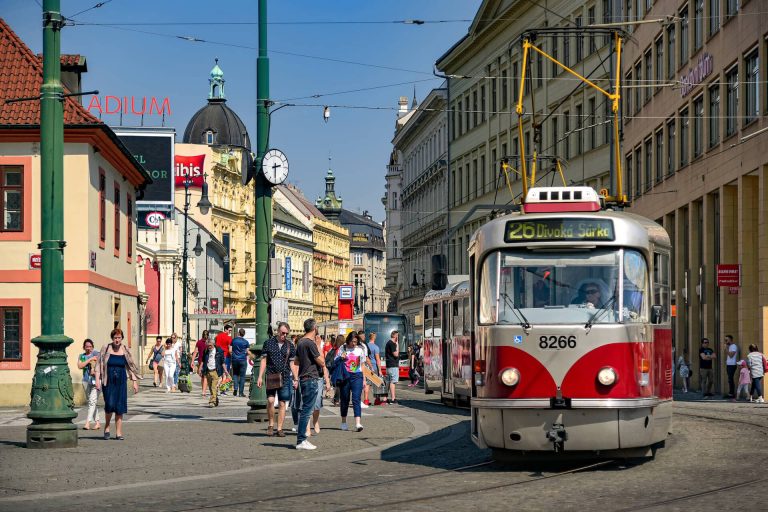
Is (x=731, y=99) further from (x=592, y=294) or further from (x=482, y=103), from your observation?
(x=482, y=103)

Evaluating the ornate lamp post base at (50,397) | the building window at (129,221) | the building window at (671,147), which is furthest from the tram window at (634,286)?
the building window at (671,147)

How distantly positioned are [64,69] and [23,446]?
22.6 metres

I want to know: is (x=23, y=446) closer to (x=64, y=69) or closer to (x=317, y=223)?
(x=64, y=69)

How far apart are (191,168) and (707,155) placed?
8779 centimetres

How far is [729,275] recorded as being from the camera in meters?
39.6

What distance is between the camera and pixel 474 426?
1688 cm

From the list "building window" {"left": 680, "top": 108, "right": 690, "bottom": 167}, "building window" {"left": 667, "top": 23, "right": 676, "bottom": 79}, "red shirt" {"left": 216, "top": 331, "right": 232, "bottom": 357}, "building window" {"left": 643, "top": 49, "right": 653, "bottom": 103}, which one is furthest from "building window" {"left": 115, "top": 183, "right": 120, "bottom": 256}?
"building window" {"left": 643, "top": 49, "right": 653, "bottom": 103}

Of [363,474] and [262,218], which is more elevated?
[262,218]

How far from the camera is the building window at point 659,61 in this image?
2026 inches

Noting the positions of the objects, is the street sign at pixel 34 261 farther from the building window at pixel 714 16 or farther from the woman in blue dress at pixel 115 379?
the building window at pixel 714 16

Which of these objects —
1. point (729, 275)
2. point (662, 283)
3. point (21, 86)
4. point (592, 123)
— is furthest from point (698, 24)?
point (662, 283)

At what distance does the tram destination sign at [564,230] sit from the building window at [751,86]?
2429 centimetres

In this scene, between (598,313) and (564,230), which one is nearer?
(598,313)

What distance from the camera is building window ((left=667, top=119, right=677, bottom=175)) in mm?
49941
